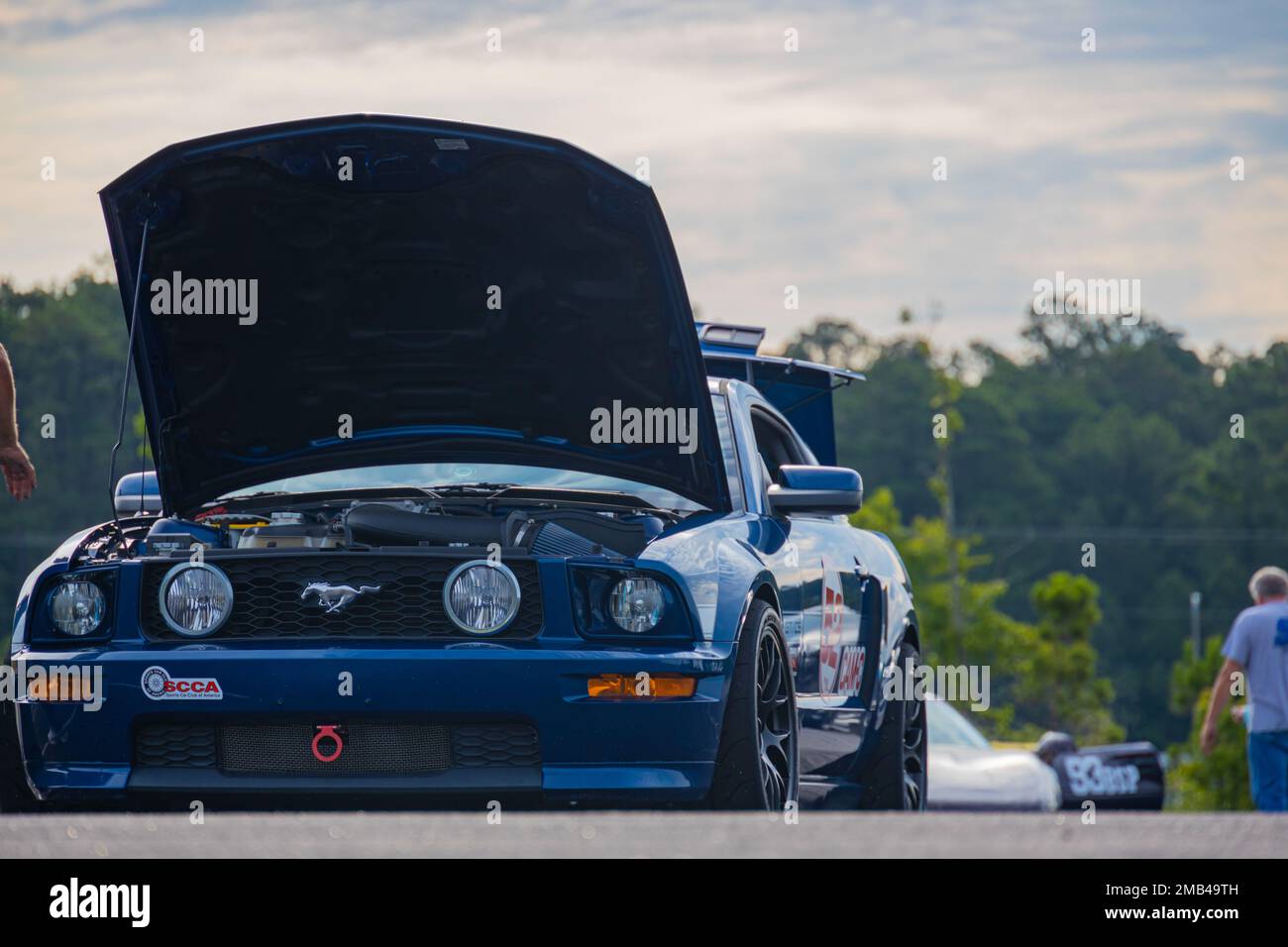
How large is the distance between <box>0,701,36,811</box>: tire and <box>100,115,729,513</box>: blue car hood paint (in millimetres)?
1115

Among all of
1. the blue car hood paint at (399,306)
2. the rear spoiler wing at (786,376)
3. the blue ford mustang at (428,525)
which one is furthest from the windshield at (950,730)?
the blue car hood paint at (399,306)

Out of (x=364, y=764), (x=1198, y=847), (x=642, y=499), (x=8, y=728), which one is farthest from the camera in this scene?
(x=642, y=499)

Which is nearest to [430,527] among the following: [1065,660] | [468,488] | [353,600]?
[353,600]

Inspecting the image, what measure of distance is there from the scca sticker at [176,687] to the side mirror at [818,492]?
197 cm

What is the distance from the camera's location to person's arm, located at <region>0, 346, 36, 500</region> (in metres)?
6.53

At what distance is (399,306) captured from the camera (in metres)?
5.91

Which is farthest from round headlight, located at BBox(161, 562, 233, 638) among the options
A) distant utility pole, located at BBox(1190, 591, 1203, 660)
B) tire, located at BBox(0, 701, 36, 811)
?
distant utility pole, located at BBox(1190, 591, 1203, 660)

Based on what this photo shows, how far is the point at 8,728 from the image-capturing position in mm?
5277

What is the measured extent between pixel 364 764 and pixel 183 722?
487 millimetres

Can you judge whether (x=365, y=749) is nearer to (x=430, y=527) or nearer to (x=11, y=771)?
(x=430, y=527)

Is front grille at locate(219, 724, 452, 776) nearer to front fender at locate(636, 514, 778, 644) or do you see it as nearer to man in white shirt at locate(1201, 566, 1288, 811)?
front fender at locate(636, 514, 778, 644)

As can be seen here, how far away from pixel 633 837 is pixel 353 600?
286 centimetres
